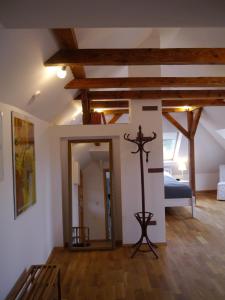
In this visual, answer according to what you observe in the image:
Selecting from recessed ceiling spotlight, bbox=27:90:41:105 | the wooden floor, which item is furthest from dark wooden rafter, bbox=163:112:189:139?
recessed ceiling spotlight, bbox=27:90:41:105

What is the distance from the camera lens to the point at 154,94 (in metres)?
4.39

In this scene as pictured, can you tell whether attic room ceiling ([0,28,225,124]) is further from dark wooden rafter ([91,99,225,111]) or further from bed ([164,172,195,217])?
bed ([164,172,195,217])

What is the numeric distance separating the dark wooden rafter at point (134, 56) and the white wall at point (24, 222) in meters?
0.73

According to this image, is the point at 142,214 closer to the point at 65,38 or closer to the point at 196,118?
the point at 65,38

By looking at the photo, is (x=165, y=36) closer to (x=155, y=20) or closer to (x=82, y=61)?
(x=82, y=61)

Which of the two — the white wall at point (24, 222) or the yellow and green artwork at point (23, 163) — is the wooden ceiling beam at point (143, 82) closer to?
the white wall at point (24, 222)

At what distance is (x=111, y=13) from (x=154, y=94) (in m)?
2.97

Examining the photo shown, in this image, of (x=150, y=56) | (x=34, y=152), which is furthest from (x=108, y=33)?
(x=34, y=152)

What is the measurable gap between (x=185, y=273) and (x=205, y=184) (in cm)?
616

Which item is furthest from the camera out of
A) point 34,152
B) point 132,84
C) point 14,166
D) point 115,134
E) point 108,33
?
point 115,134

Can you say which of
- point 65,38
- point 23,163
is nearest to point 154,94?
point 65,38

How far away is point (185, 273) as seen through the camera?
346 centimetres

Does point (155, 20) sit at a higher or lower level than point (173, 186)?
higher

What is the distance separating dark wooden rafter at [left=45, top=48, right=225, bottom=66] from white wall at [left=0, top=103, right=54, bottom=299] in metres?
0.73
